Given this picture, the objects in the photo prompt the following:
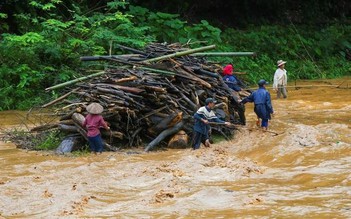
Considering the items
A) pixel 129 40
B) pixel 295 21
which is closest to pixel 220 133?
pixel 129 40

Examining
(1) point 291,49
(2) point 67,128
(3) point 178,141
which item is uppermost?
(1) point 291,49

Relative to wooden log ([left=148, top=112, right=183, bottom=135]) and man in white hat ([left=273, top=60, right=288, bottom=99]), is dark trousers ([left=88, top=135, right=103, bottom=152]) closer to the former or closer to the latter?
wooden log ([left=148, top=112, right=183, bottom=135])

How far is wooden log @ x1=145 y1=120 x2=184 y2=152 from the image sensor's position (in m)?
12.2

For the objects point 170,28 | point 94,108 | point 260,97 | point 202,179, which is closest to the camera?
point 202,179

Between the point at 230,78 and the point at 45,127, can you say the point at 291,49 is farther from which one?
the point at 45,127

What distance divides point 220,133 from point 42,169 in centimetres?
447

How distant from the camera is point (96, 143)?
11898mm

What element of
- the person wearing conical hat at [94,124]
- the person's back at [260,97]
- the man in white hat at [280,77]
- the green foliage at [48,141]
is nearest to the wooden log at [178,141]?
the person wearing conical hat at [94,124]

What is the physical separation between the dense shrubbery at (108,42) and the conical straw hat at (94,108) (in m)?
4.13

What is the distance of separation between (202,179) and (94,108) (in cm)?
326

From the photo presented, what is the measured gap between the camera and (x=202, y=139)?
12.6 metres

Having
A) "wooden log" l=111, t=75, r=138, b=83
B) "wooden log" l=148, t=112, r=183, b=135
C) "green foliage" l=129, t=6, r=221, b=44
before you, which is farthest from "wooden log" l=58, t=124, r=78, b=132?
"green foliage" l=129, t=6, r=221, b=44

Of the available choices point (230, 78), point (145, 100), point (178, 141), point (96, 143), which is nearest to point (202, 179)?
point (178, 141)

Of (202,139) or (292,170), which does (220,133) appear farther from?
(292,170)
